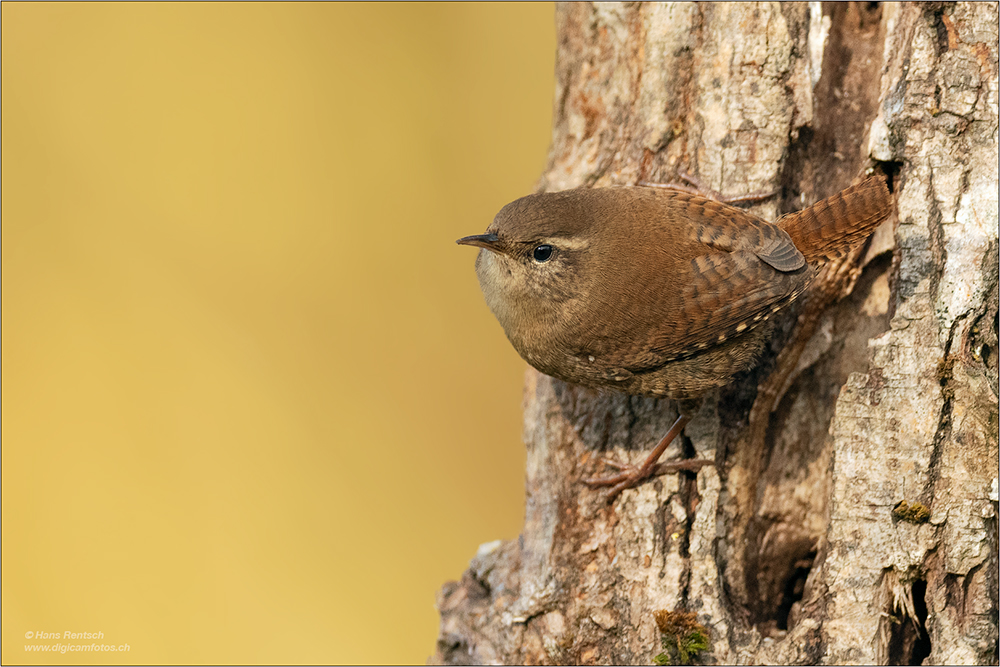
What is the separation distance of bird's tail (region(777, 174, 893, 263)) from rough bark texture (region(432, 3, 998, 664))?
0.14m

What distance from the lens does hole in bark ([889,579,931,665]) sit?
8.33 ft

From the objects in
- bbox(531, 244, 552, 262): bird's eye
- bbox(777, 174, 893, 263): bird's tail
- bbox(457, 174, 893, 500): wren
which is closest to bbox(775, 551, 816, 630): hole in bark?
bbox(457, 174, 893, 500): wren

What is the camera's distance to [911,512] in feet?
8.21

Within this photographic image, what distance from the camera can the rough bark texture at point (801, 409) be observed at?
2512mm

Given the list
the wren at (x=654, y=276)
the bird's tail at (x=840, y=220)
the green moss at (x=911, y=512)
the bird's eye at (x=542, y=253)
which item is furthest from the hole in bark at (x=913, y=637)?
the bird's eye at (x=542, y=253)

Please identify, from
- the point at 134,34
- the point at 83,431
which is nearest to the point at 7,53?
the point at 134,34

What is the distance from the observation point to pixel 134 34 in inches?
200

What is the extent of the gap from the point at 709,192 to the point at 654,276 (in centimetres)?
60

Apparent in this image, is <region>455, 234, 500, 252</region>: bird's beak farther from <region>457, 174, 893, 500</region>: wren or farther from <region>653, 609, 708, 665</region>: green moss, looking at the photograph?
<region>653, 609, 708, 665</region>: green moss

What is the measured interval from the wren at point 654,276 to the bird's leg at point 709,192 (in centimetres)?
21

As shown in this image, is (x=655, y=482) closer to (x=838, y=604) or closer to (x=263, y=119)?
(x=838, y=604)


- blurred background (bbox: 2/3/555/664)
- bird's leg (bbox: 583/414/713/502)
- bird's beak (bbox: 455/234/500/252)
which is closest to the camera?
bird's beak (bbox: 455/234/500/252)

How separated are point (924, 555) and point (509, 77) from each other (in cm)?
426

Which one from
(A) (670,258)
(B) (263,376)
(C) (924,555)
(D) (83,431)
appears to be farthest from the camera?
(B) (263,376)
